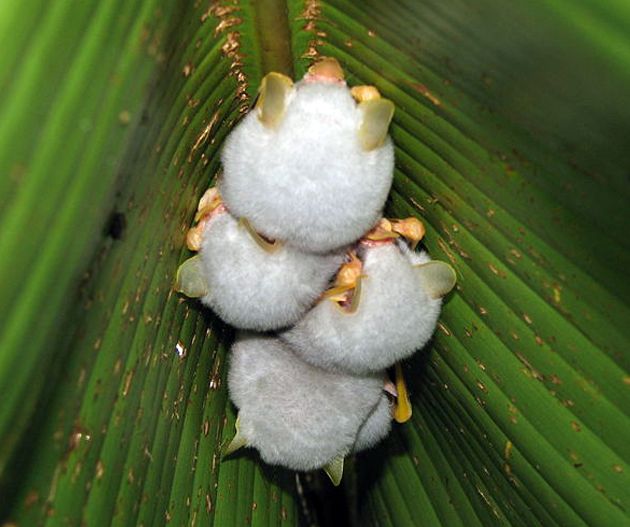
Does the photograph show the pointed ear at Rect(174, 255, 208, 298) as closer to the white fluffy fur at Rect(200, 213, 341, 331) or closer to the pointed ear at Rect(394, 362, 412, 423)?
the white fluffy fur at Rect(200, 213, 341, 331)

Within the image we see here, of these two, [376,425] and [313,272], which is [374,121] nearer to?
[313,272]

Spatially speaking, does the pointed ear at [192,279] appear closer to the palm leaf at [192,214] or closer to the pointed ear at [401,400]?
the palm leaf at [192,214]

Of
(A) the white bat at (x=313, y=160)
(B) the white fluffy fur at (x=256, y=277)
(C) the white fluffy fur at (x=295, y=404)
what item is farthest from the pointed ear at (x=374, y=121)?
(C) the white fluffy fur at (x=295, y=404)

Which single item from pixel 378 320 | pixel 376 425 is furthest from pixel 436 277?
pixel 376 425

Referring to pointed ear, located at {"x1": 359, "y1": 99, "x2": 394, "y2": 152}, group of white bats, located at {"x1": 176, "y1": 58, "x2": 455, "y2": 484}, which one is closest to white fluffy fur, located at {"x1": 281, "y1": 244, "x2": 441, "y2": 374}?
group of white bats, located at {"x1": 176, "y1": 58, "x2": 455, "y2": 484}

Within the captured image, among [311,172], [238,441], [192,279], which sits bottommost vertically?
[238,441]

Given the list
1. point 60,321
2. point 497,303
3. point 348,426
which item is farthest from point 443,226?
point 60,321

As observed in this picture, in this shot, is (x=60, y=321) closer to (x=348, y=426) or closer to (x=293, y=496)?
(x=348, y=426)
